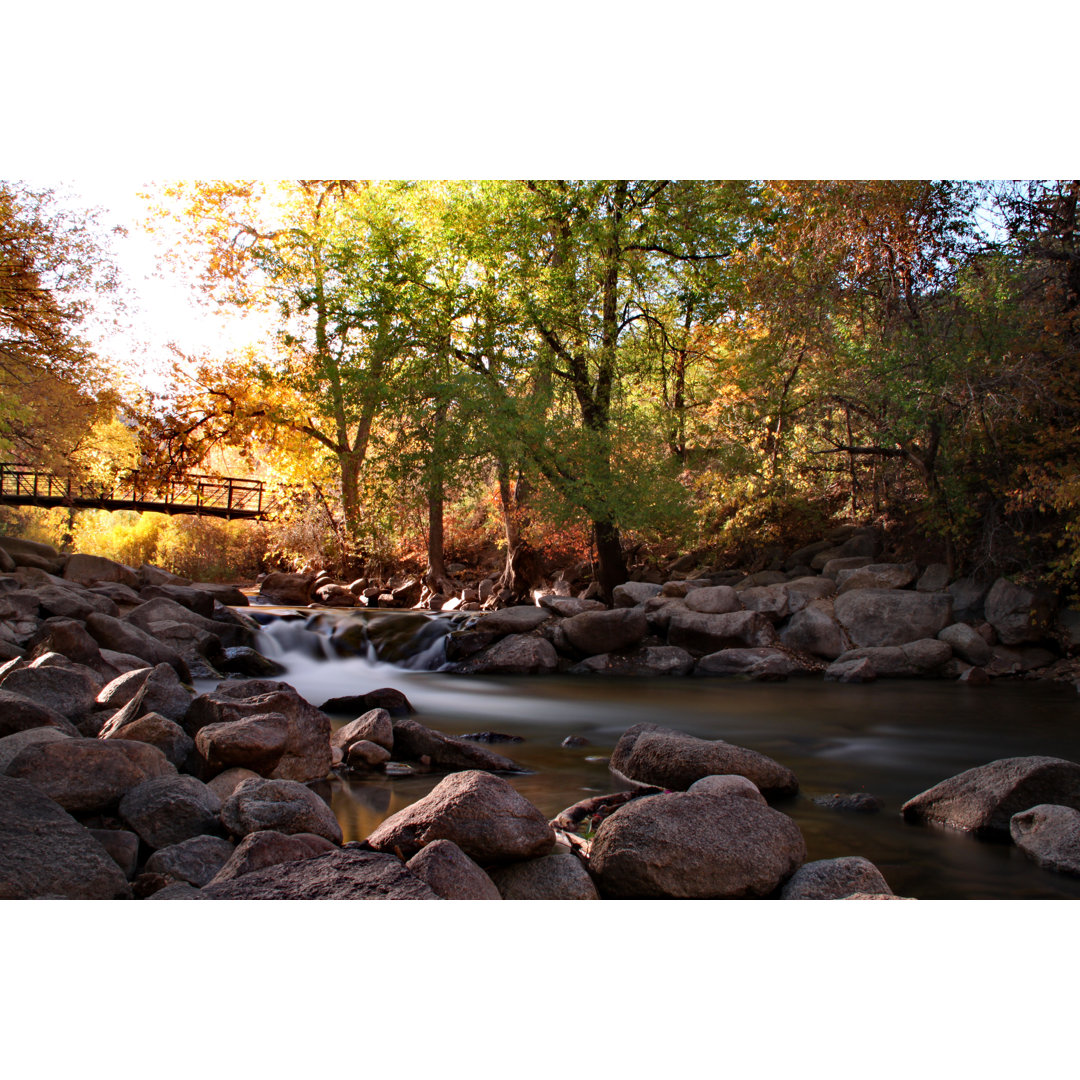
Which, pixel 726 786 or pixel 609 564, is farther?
pixel 609 564

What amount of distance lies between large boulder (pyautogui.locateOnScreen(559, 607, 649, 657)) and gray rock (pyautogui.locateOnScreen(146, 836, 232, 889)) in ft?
24.9

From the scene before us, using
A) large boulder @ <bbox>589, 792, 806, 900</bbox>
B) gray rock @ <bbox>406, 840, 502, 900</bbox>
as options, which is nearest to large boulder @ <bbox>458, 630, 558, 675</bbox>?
large boulder @ <bbox>589, 792, 806, 900</bbox>

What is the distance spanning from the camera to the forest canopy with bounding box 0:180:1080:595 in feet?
30.0

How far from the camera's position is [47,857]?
9.54 feet

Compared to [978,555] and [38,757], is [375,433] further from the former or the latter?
[38,757]

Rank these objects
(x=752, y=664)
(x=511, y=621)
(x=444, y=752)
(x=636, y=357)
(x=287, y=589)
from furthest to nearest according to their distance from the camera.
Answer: (x=287, y=589), (x=636, y=357), (x=511, y=621), (x=752, y=664), (x=444, y=752)

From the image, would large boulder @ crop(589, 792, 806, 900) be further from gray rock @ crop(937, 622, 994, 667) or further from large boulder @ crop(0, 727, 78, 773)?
gray rock @ crop(937, 622, 994, 667)

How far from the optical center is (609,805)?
14.6ft

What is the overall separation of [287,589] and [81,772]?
1364cm

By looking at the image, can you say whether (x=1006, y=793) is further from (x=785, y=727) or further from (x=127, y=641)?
(x=127, y=641)

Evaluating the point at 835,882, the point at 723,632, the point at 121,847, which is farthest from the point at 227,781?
the point at 723,632

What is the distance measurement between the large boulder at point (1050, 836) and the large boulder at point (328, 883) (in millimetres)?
2759

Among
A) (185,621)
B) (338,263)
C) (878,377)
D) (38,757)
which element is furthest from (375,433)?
(38,757)

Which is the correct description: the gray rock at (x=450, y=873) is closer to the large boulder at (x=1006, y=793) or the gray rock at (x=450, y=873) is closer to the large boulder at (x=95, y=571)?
the large boulder at (x=1006, y=793)
